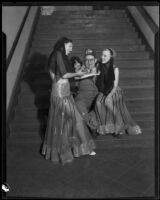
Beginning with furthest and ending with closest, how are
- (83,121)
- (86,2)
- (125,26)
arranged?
(125,26), (83,121), (86,2)

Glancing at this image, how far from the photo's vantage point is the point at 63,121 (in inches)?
119

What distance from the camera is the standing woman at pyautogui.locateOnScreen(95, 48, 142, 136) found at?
3.12 metres

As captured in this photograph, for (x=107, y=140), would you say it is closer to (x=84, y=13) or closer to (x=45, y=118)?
(x=45, y=118)

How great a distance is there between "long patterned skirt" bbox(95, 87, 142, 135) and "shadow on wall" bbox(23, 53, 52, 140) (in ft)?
1.72

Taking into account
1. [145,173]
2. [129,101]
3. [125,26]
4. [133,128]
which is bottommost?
[145,173]

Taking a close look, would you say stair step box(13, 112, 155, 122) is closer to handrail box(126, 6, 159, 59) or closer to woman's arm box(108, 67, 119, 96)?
woman's arm box(108, 67, 119, 96)

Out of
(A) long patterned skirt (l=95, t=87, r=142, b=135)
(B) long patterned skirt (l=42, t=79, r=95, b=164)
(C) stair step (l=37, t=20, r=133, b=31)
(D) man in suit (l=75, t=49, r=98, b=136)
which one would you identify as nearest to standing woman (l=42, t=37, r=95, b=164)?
(B) long patterned skirt (l=42, t=79, r=95, b=164)

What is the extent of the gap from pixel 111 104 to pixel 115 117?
15 cm

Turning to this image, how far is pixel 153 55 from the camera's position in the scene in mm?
3256

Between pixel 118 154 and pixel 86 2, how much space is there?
1469 millimetres

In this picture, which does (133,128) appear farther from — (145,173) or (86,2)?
(86,2)

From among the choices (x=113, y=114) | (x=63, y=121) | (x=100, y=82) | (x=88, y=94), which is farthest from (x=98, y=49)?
(x=63, y=121)

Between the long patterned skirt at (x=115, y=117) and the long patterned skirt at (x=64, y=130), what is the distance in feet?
0.70

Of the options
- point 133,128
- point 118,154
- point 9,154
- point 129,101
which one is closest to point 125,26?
point 129,101
